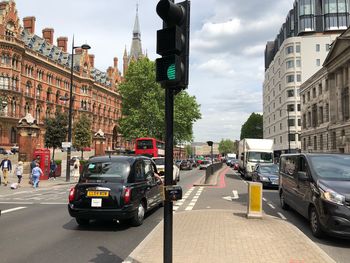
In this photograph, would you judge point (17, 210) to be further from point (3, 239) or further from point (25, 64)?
point (25, 64)

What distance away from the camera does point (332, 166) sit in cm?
910

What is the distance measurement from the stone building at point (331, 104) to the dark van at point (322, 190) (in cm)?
4068

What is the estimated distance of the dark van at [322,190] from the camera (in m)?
7.41

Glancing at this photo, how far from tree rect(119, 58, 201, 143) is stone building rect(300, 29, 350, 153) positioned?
65.0 ft

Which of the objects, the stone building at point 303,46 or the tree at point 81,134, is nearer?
the tree at point 81,134

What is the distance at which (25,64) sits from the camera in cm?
6462

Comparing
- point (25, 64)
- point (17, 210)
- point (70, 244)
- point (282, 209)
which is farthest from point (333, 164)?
point (25, 64)

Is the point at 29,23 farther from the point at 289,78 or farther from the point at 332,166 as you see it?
the point at 332,166

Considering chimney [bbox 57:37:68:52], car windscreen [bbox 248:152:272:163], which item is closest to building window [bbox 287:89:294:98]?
chimney [bbox 57:37:68:52]

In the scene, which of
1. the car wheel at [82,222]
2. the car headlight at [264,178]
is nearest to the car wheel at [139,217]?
the car wheel at [82,222]

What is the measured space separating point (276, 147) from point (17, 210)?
87829 mm

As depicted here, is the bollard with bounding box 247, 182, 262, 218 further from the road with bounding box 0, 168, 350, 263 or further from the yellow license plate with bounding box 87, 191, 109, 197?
the yellow license plate with bounding box 87, 191, 109, 197

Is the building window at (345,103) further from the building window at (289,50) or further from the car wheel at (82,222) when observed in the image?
the car wheel at (82,222)

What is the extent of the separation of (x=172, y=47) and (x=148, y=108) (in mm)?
56776
